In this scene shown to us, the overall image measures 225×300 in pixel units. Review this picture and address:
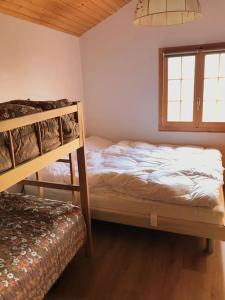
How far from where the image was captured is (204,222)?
2.05 metres

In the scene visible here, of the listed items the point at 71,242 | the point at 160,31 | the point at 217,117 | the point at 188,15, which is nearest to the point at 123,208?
the point at 71,242

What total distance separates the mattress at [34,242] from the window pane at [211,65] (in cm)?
255

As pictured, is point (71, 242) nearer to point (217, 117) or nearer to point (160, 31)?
point (217, 117)

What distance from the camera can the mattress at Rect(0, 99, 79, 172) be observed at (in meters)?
1.32

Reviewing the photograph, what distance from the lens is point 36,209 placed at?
1.97 metres

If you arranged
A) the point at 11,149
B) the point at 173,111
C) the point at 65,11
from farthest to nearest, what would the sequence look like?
the point at 173,111 < the point at 65,11 < the point at 11,149

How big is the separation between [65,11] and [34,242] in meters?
2.52

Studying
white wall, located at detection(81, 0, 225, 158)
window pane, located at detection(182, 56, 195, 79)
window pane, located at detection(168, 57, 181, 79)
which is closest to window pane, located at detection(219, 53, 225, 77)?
white wall, located at detection(81, 0, 225, 158)

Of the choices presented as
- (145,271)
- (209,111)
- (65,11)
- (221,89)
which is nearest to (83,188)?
(145,271)

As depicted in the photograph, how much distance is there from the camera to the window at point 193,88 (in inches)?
132

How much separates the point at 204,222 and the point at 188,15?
5.79 feet

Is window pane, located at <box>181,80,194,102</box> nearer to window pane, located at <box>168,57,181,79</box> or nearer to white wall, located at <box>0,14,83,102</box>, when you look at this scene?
window pane, located at <box>168,57,181,79</box>

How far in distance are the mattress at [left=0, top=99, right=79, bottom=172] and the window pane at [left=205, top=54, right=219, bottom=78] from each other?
2285 mm

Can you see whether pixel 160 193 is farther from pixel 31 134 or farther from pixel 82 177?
pixel 31 134
